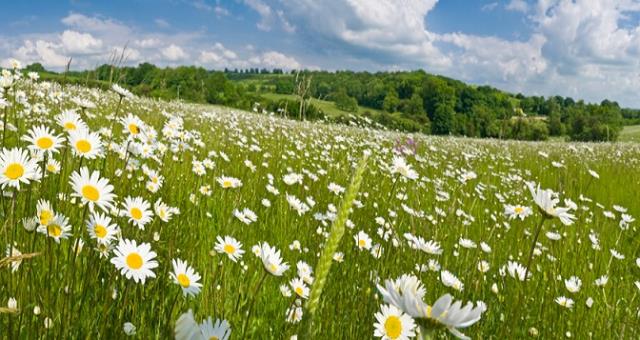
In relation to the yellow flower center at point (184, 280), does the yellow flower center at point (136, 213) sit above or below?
above

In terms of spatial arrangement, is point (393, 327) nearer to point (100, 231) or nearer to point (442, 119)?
point (100, 231)

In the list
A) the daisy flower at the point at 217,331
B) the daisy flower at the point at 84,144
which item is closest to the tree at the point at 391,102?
the daisy flower at the point at 84,144

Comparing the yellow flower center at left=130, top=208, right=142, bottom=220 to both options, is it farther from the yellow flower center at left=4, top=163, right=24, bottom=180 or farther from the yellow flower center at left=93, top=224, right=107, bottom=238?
the yellow flower center at left=4, top=163, right=24, bottom=180

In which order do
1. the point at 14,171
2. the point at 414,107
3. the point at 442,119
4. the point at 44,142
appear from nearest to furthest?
the point at 14,171, the point at 44,142, the point at 442,119, the point at 414,107

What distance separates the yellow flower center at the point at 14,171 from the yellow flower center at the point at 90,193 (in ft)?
0.62

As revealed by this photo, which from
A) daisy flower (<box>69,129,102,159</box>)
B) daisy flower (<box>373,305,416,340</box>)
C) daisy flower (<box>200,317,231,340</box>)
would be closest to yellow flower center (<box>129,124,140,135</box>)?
daisy flower (<box>69,129,102,159</box>)

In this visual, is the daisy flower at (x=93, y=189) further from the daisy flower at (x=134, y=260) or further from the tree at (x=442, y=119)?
the tree at (x=442, y=119)

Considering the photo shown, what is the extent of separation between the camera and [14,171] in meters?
1.43

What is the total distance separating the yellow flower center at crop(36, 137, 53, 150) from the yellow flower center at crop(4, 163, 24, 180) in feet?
0.97

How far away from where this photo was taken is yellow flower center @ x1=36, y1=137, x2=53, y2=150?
1.75 metres

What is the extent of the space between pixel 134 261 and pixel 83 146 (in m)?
0.64

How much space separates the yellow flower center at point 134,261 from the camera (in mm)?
1415

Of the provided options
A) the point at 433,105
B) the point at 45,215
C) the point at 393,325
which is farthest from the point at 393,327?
the point at 433,105

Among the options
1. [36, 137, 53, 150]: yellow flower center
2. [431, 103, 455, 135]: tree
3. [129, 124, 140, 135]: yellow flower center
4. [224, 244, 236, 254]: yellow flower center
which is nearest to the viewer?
[36, 137, 53, 150]: yellow flower center
